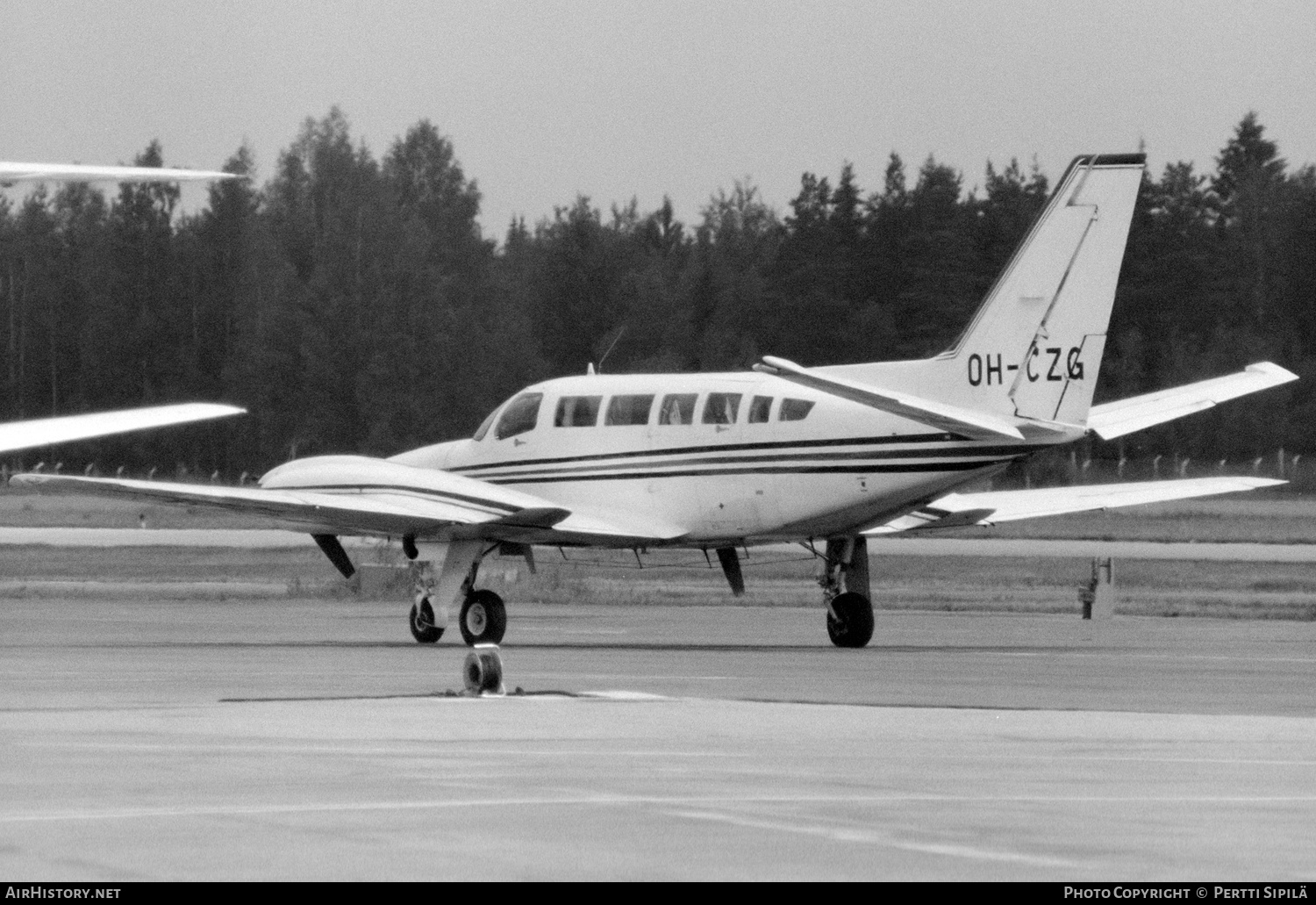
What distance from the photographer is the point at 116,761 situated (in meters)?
12.4

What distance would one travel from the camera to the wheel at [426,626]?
2808cm

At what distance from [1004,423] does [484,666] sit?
33.4ft

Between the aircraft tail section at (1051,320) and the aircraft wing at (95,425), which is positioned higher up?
the aircraft tail section at (1051,320)

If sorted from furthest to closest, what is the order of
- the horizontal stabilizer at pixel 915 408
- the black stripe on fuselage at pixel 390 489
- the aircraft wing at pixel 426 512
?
the black stripe on fuselage at pixel 390 489 < the aircraft wing at pixel 426 512 < the horizontal stabilizer at pixel 915 408

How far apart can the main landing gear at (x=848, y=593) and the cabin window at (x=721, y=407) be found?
6.24 feet

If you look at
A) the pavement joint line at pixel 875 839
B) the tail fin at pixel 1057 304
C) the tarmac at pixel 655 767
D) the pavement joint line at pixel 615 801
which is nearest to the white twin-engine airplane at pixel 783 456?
the tail fin at pixel 1057 304

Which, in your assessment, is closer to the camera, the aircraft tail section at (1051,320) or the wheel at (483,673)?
the wheel at (483,673)

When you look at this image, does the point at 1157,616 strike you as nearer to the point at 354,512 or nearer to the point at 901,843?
the point at 354,512

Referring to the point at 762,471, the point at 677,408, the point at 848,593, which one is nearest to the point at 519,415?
the point at 677,408

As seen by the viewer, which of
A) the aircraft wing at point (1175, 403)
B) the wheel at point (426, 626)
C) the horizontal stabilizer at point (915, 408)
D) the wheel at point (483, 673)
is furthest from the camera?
the wheel at point (426, 626)

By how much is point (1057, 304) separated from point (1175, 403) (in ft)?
8.15

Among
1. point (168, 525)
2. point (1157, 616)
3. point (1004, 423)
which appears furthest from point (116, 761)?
point (168, 525)

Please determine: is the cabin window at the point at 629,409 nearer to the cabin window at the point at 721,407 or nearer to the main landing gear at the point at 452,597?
the cabin window at the point at 721,407

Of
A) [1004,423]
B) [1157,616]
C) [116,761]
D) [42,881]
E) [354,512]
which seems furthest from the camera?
[1157,616]
